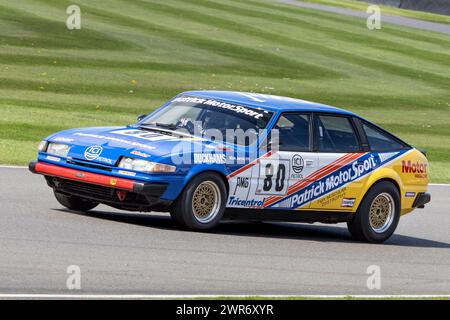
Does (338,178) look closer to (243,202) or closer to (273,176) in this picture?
(273,176)

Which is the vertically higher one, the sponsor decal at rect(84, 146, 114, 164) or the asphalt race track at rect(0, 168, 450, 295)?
the sponsor decal at rect(84, 146, 114, 164)

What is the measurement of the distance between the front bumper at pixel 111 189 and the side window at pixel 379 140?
297 cm

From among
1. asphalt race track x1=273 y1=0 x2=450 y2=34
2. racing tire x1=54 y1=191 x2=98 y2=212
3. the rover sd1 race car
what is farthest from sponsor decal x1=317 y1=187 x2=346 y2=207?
asphalt race track x1=273 y1=0 x2=450 y2=34

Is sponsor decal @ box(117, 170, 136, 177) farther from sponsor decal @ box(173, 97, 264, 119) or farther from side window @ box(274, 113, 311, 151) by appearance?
side window @ box(274, 113, 311, 151)

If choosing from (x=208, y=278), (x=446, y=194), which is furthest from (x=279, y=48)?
(x=208, y=278)

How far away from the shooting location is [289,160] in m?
12.0

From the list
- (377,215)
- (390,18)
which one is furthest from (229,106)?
(390,18)

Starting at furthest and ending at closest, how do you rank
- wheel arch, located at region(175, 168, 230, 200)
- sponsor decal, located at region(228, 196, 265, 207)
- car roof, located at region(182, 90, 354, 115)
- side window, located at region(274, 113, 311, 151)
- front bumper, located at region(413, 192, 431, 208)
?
front bumper, located at region(413, 192, 431, 208) → car roof, located at region(182, 90, 354, 115) → side window, located at region(274, 113, 311, 151) → sponsor decal, located at region(228, 196, 265, 207) → wheel arch, located at region(175, 168, 230, 200)

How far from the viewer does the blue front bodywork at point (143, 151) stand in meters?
11.1

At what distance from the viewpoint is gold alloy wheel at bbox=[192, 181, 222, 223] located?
1130cm

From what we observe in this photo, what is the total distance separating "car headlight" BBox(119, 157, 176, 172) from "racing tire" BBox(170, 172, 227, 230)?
0.32 metres

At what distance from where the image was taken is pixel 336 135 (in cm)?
1265

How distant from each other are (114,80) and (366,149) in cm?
1586
